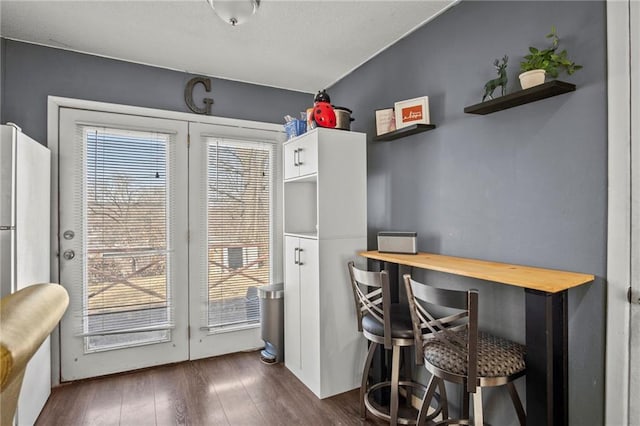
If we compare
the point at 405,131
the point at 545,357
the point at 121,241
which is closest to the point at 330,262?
the point at 405,131

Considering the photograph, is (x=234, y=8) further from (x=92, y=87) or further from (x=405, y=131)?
(x=92, y=87)

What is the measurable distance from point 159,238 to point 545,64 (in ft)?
9.42

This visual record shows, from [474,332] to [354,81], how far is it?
2335mm

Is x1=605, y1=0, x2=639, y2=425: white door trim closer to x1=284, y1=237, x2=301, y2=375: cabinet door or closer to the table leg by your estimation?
the table leg

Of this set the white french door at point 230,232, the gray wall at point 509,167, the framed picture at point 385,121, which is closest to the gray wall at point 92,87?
the white french door at point 230,232

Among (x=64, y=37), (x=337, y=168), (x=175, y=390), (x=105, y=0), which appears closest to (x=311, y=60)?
(x=337, y=168)

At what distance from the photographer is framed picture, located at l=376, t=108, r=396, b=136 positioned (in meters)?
2.43

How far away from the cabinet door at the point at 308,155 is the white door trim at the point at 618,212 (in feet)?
5.14

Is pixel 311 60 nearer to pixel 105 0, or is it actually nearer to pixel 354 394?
pixel 105 0

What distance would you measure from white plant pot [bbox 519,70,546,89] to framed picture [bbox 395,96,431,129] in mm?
657

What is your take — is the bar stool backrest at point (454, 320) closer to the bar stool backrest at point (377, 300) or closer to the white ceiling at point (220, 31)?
the bar stool backrest at point (377, 300)

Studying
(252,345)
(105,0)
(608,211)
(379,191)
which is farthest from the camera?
(252,345)

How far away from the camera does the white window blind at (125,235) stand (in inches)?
106

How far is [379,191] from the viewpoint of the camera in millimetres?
2719
